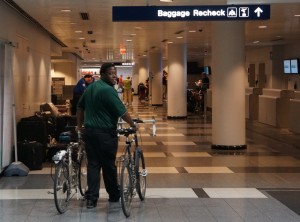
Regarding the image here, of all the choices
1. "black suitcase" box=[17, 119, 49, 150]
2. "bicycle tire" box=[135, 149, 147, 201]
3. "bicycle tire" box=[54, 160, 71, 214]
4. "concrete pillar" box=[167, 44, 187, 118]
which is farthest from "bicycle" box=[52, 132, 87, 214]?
"concrete pillar" box=[167, 44, 187, 118]

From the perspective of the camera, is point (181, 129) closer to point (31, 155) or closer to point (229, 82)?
→ point (229, 82)

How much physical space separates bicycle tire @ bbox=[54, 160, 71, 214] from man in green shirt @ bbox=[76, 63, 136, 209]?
275 mm

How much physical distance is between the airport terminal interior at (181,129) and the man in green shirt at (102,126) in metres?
0.41

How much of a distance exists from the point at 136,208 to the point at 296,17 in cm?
872

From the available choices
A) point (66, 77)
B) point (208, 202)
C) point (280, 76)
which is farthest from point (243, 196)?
point (66, 77)

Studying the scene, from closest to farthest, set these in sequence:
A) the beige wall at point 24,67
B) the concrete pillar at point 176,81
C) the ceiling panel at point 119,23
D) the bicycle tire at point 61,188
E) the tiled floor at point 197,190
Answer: the bicycle tire at point 61,188 → the tiled floor at point 197,190 → the beige wall at point 24,67 → the ceiling panel at point 119,23 → the concrete pillar at point 176,81

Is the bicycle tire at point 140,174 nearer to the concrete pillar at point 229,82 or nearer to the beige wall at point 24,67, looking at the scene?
the beige wall at point 24,67

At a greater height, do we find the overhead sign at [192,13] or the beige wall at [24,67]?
the overhead sign at [192,13]

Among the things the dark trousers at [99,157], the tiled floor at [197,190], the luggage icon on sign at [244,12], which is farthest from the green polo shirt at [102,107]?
the luggage icon on sign at [244,12]

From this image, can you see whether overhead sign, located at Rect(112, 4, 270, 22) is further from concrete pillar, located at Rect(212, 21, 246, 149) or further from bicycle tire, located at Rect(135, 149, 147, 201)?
bicycle tire, located at Rect(135, 149, 147, 201)

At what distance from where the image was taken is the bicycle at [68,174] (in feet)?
22.2

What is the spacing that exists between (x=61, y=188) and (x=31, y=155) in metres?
3.85

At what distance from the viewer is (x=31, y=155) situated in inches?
416

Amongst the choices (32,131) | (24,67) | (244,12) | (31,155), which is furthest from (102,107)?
(24,67)
